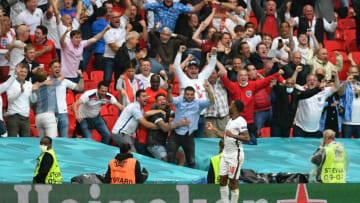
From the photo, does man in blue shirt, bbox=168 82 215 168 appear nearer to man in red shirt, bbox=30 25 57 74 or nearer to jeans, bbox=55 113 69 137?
jeans, bbox=55 113 69 137

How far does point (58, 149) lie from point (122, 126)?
1280 millimetres

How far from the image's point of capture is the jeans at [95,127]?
17.7 metres

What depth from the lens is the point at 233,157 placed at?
13.8m

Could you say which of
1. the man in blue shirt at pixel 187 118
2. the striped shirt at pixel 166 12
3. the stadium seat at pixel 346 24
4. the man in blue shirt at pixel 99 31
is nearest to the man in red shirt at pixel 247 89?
the man in blue shirt at pixel 187 118

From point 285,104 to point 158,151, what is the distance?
3.28m

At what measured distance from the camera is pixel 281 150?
61.2ft

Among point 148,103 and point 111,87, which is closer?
point 148,103

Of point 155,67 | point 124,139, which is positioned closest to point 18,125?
point 124,139

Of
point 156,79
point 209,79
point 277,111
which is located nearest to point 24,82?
point 156,79

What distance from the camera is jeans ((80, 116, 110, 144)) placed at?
1766 centimetres

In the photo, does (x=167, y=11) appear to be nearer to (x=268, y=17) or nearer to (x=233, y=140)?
(x=268, y=17)

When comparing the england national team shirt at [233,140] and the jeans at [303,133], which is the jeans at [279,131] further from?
the england national team shirt at [233,140]

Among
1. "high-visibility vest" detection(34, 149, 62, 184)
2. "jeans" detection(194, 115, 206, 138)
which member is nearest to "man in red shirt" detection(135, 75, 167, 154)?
"jeans" detection(194, 115, 206, 138)

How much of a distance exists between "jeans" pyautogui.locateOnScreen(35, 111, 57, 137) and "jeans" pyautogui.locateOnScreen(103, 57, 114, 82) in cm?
262
